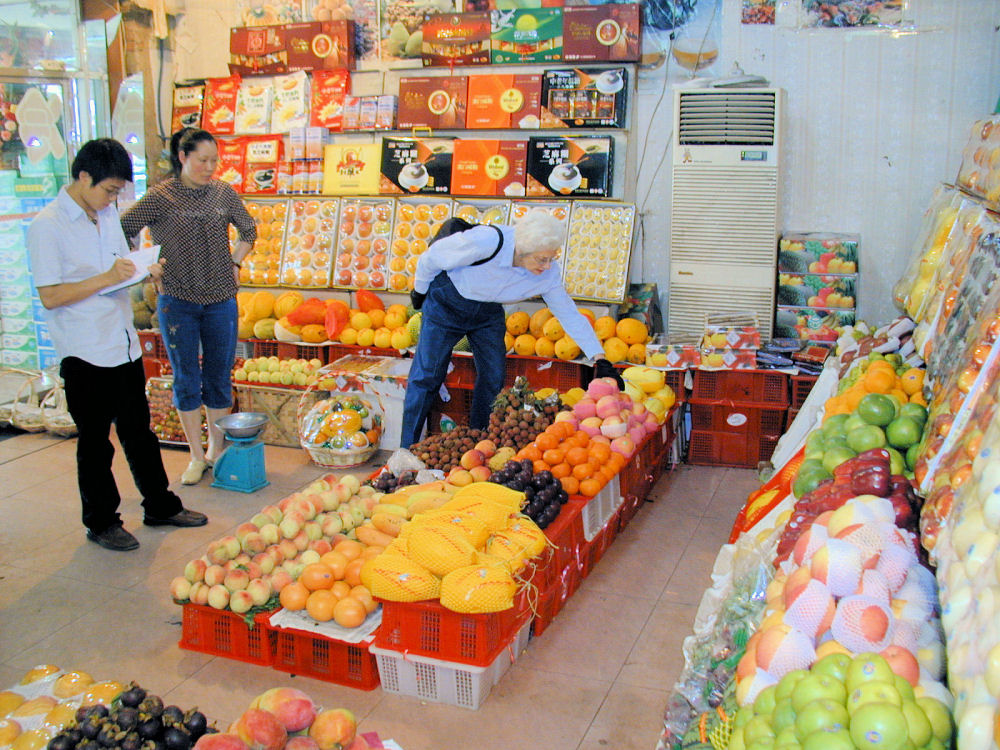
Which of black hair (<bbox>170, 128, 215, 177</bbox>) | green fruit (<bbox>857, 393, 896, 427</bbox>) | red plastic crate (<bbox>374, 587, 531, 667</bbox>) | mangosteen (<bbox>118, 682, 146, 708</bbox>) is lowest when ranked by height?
red plastic crate (<bbox>374, 587, 531, 667</bbox>)

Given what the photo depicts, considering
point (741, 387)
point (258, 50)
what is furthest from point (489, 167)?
point (741, 387)

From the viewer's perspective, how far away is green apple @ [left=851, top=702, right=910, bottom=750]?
72.9 inches

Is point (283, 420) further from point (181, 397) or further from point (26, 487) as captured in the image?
point (26, 487)

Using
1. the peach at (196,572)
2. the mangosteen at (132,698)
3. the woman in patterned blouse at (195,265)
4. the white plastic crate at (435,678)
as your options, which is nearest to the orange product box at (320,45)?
the woman in patterned blouse at (195,265)

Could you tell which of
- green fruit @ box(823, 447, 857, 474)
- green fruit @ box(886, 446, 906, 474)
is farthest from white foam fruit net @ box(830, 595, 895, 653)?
green fruit @ box(823, 447, 857, 474)

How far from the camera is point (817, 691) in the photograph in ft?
6.75

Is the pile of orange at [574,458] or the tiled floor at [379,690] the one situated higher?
the pile of orange at [574,458]

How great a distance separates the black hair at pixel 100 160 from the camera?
4094 millimetres

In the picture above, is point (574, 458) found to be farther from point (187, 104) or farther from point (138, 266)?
point (187, 104)

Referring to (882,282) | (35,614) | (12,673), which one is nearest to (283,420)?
(35,614)

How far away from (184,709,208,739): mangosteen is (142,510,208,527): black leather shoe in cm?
292

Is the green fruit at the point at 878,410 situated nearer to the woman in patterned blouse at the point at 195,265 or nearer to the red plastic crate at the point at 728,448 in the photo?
the red plastic crate at the point at 728,448

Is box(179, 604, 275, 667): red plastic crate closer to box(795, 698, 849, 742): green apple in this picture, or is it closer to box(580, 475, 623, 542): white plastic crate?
box(580, 475, 623, 542): white plastic crate

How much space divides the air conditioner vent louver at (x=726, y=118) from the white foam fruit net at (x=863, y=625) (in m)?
4.12
